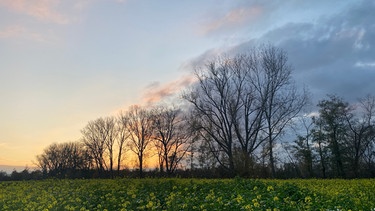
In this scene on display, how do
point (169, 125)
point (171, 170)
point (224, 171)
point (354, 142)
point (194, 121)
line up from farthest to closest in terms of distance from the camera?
point (169, 125), point (171, 170), point (354, 142), point (194, 121), point (224, 171)

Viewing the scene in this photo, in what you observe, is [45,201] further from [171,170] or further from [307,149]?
[171,170]

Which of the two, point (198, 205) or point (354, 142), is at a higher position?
point (354, 142)

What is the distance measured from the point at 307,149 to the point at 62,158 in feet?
162

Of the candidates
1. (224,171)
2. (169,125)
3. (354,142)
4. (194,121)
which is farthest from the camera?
(169,125)

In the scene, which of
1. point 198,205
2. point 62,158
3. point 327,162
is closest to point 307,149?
point 327,162

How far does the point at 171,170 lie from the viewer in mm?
51719

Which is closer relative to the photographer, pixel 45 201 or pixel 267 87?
pixel 45 201

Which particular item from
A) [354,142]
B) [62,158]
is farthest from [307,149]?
[62,158]

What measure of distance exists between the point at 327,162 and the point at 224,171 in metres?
18.2

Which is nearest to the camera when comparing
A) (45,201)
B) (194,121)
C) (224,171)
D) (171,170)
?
(45,201)

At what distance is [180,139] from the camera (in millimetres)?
54688

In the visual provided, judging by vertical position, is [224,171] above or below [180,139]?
below

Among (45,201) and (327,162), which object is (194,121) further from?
(45,201)

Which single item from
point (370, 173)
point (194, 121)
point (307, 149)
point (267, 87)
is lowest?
point (370, 173)
